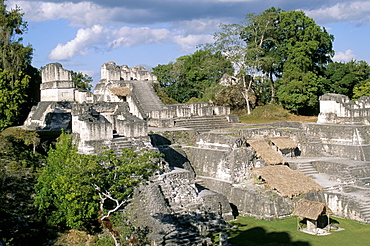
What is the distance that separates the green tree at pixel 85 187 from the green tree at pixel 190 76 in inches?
802

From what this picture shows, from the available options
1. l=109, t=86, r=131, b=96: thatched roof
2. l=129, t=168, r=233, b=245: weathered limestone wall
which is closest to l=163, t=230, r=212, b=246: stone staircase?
l=129, t=168, r=233, b=245: weathered limestone wall

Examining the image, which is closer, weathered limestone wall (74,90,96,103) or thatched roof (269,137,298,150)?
thatched roof (269,137,298,150)

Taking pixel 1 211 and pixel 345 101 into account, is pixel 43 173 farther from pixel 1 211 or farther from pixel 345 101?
pixel 345 101

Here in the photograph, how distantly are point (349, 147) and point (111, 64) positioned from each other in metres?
15.8

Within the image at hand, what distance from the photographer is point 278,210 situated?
51.8 ft

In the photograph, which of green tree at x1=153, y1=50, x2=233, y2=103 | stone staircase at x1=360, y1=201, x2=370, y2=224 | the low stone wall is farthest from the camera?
green tree at x1=153, y1=50, x2=233, y2=103

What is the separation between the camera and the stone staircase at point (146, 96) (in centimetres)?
2492

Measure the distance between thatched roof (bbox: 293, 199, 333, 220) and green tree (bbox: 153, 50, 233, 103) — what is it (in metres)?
18.6

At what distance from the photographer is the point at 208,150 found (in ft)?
62.8

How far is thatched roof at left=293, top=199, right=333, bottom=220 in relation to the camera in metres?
14.2

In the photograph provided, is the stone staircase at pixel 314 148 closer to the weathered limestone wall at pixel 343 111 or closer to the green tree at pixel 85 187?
the weathered limestone wall at pixel 343 111

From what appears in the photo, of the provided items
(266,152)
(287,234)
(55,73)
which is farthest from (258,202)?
(55,73)

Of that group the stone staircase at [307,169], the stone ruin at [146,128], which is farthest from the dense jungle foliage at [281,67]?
the stone staircase at [307,169]

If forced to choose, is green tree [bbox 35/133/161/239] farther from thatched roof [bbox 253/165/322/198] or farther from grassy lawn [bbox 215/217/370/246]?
thatched roof [bbox 253/165/322/198]
